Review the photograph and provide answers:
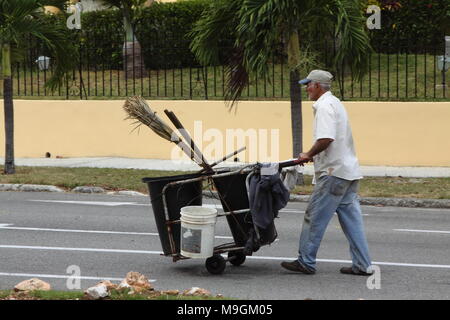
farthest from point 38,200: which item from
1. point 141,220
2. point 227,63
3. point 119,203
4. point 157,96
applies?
point 157,96

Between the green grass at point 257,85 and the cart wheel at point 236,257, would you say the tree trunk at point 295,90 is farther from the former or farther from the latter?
the cart wheel at point 236,257

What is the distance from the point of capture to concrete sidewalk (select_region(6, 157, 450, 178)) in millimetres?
16797

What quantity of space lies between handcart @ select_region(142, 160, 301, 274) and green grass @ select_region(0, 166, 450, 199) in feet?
18.5

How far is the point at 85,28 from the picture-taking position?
74.9 ft

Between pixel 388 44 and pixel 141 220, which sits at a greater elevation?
pixel 388 44

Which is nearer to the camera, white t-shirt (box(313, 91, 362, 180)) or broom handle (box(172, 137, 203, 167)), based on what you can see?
white t-shirt (box(313, 91, 362, 180))

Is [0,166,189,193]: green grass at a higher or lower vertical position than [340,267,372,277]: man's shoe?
higher

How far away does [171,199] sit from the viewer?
9.33 meters

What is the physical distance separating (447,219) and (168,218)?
516 cm

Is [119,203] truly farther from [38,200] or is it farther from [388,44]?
[388,44]

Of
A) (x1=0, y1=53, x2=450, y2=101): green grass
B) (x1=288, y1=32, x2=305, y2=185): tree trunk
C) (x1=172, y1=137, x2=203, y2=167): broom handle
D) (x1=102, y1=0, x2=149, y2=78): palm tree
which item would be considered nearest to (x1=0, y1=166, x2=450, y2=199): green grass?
(x1=288, y1=32, x2=305, y2=185): tree trunk

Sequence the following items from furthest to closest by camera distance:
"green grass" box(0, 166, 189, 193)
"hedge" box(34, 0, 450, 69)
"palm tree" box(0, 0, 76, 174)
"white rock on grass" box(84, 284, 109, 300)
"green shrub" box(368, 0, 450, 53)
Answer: "green shrub" box(368, 0, 450, 53)
"hedge" box(34, 0, 450, 69)
"palm tree" box(0, 0, 76, 174)
"green grass" box(0, 166, 189, 193)
"white rock on grass" box(84, 284, 109, 300)

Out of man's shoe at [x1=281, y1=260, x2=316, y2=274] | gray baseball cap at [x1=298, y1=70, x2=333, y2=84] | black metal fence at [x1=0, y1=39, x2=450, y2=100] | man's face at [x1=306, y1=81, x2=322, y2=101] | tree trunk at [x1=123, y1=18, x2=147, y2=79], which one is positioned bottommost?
man's shoe at [x1=281, y1=260, x2=316, y2=274]

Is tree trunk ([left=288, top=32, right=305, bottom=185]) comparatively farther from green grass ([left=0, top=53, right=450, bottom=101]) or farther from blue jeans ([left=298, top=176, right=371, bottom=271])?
blue jeans ([left=298, top=176, right=371, bottom=271])
